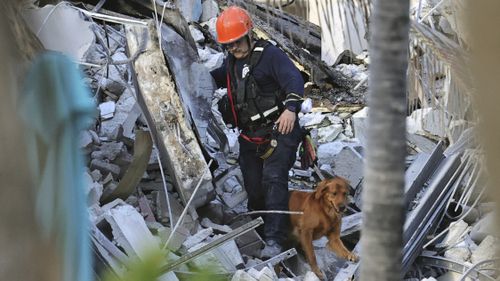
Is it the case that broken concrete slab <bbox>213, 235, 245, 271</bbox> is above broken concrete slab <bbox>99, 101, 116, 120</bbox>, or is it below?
below

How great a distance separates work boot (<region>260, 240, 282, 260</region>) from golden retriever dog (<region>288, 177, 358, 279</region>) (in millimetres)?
205

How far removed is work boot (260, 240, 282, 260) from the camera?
7164 mm

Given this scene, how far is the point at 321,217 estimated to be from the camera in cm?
717

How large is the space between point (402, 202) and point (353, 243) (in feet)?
19.8

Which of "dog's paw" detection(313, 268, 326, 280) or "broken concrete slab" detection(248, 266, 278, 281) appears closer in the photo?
"broken concrete slab" detection(248, 266, 278, 281)

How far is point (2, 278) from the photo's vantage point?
1.91 metres

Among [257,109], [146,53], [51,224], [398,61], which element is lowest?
[257,109]

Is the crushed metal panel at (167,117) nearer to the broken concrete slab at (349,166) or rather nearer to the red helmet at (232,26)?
the red helmet at (232,26)

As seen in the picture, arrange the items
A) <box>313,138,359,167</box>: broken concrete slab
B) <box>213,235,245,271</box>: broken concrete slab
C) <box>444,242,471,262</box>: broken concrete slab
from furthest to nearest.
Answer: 1. <box>313,138,359,167</box>: broken concrete slab
2. <box>444,242,471,262</box>: broken concrete slab
3. <box>213,235,245,271</box>: broken concrete slab

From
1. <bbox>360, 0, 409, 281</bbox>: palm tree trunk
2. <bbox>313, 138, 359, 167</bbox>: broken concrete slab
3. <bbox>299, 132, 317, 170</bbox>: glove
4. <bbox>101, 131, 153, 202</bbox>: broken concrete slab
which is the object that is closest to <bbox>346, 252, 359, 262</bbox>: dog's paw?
<bbox>299, 132, 317, 170</bbox>: glove

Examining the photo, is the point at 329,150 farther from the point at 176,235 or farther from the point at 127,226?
the point at 127,226

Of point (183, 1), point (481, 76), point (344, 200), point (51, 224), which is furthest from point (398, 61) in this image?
point (183, 1)

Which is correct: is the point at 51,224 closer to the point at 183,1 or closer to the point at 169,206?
the point at 169,206

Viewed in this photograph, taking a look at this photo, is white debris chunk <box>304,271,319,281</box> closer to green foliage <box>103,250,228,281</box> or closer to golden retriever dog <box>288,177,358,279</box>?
golden retriever dog <box>288,177,358,279</box>
